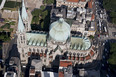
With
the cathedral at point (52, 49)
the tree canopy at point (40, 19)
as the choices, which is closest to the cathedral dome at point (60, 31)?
the cathedral at point (52, 49)

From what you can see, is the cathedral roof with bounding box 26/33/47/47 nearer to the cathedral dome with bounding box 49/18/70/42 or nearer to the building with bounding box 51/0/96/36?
the cathedral dome with bounding box 49/18/70/42

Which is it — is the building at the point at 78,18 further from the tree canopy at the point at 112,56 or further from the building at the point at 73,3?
the tree canopy at the point at 112,56

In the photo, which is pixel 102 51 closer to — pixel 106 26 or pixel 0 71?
pixel 106 26

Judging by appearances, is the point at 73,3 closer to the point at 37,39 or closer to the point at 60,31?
the point at 37,39

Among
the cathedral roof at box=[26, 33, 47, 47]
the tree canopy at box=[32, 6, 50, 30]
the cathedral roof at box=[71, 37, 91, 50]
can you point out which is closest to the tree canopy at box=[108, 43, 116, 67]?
the cathedral roof at box=[71, 37, 91, 50]

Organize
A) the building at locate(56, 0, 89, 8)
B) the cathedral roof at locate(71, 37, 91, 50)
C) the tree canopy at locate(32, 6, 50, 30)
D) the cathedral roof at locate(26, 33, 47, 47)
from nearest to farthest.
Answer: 1. the cathedral roof at locate(71, 37, 91, 50)
2. the cathedral roof at locate(26, 33, 47, 47)
3. the tree canopy at locate(32, 6, 50, 30)
4. the building at locate(56, 0, 89, 8)

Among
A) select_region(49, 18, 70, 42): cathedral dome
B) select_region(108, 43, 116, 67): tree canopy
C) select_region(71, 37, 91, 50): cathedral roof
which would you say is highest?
select_region(49, 18, 70, 42): cathedral dome

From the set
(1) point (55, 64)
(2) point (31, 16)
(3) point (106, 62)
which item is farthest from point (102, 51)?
(2) point (31, 16)
